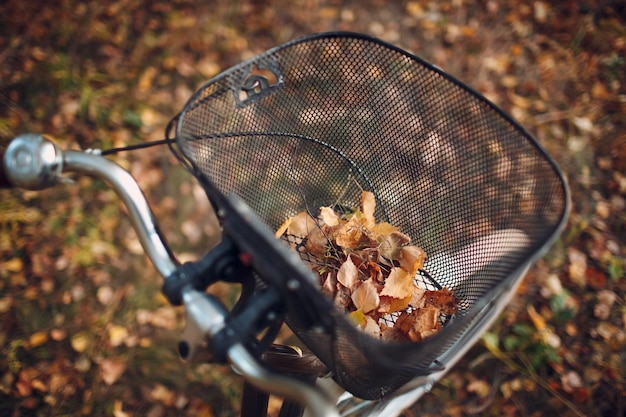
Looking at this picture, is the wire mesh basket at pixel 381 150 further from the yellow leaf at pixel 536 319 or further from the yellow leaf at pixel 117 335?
the yellow leaf at pixel 117 335

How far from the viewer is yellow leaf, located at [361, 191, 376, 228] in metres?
1.32

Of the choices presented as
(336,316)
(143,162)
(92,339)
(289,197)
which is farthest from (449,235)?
(143,162)

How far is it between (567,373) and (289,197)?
1.53m

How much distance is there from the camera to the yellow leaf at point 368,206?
4.33ft

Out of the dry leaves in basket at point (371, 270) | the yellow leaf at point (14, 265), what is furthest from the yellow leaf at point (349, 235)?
the yellow leaf at point (14, 265)

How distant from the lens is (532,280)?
230 cm

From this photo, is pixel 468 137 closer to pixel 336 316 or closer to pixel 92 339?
pixel 336 316

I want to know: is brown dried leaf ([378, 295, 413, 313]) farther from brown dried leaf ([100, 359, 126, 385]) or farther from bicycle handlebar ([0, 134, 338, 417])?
brown dried leaf ([100, 359, 126, 385])

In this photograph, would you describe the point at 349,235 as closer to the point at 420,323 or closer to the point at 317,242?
the point at 317,242

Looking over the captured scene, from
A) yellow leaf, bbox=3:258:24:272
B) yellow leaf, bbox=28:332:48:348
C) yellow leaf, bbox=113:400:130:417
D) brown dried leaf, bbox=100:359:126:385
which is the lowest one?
yellow leaf, bbox=113:400:130:417

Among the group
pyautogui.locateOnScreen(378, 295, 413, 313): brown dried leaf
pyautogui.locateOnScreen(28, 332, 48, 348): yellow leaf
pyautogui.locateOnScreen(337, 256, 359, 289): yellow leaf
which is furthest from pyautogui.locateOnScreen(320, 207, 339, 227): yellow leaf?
pyautogui.locateOnScreen(28, 332, 48, 348): yellow leaf

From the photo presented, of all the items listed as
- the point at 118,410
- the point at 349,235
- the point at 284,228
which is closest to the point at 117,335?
the point at 118,410

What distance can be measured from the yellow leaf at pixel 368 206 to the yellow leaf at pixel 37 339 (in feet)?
5.28

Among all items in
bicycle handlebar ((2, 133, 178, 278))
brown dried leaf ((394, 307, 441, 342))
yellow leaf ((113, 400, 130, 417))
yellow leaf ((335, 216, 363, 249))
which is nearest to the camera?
bicycle handlebar ((2, 133, 178, 278))
